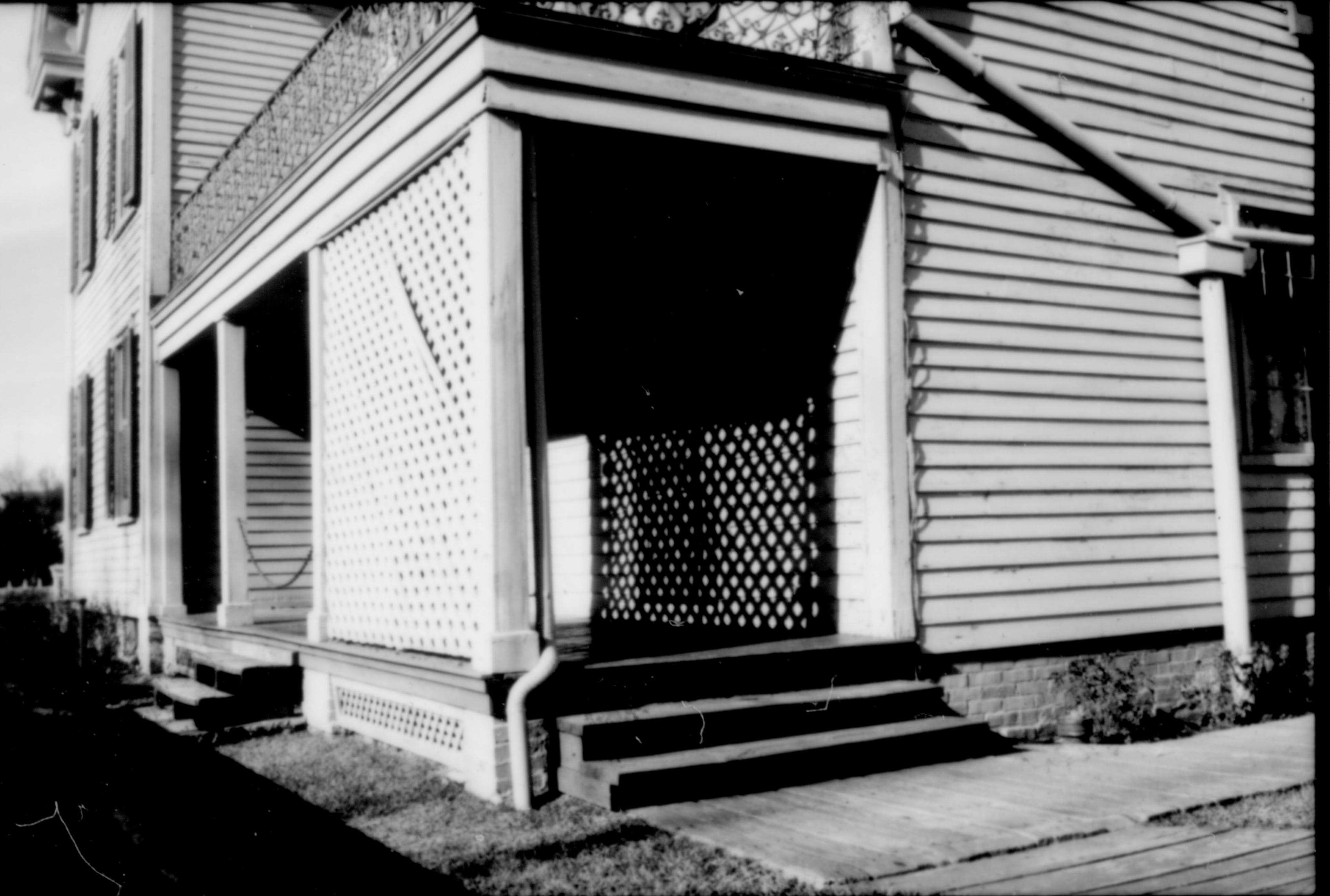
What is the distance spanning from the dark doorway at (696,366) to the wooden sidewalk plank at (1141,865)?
2804mm

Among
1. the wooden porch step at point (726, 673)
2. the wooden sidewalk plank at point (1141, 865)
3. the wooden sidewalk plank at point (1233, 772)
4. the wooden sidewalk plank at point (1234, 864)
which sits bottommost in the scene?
the wooden sidewalk plank at point (1233, 772)

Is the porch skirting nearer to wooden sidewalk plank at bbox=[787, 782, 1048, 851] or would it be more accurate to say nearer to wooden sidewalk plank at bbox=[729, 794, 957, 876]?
wooden sidewalk plank at bbox=[729, 794, 957, 876]

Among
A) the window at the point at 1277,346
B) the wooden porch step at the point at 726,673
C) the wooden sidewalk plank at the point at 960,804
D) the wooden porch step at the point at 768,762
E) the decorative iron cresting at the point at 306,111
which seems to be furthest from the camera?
the window at the point at 1277,346

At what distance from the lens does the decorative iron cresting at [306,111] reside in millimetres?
6422

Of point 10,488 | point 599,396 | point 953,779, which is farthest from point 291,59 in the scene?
point 10,488

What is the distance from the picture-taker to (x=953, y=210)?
7086 mm

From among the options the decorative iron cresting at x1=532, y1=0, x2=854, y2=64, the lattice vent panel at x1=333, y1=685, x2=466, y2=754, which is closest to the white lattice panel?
the lattice vent panel at x1=333, y1=685, x2=466, y2=754

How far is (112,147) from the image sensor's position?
14.0 meters

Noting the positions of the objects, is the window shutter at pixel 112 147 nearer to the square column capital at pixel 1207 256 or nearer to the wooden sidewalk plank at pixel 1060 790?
A: the square column capital at pixel 1207 256

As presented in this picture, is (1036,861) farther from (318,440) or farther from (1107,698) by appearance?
(318,440)

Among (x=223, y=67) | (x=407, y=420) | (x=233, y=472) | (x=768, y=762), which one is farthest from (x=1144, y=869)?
(x=223, y=67)

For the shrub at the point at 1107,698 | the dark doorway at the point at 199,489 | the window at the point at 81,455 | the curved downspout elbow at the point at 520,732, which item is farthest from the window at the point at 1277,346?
the window at the point at 81,455

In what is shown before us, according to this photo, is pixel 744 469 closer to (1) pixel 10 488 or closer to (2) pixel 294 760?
(2) pixel 294 760

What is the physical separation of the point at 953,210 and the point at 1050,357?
1.09 meters
